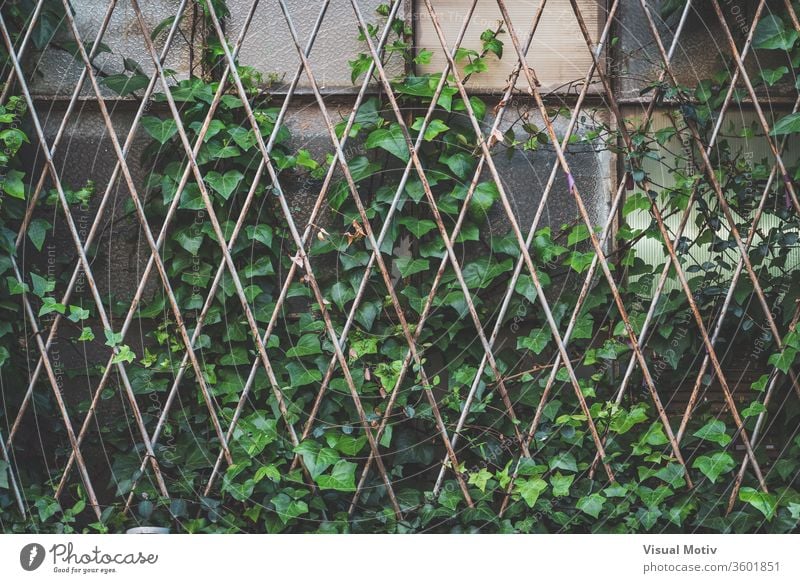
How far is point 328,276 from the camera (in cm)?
377

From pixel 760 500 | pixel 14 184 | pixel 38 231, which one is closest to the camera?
pixel 760 500

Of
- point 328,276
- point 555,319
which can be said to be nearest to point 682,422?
point 555,319

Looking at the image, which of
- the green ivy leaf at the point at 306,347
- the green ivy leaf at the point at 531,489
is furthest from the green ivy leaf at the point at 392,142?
the green ivy leaf at the point at 531,489

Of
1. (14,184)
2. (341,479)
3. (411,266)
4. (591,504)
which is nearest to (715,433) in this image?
(591,504)

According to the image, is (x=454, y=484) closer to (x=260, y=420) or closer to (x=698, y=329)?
(x=260, y=420)

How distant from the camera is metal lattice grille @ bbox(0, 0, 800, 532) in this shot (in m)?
3.57

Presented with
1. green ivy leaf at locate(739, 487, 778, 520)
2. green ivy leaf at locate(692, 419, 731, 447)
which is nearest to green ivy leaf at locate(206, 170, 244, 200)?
green ivy leaf at locate(692, 419, 731, 447)

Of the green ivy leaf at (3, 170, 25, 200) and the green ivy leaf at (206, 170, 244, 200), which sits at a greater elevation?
the green ivy leaf at (3, 170, 25, 200)

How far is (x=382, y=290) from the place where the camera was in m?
3.69

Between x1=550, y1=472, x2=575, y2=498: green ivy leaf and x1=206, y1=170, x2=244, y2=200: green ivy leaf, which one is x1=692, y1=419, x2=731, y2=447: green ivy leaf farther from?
x1=206, y1=170, x2=244, y2=200: green ivy leaf

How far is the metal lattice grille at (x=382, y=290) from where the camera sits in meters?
3.57

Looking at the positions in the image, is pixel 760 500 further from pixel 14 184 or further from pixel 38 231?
pixel 14 184
